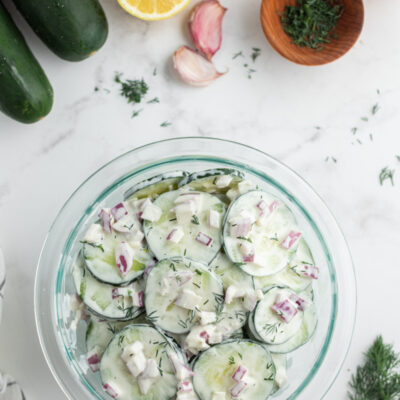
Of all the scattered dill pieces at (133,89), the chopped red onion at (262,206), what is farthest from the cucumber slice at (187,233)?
the scattered dill pieces at (133,89)

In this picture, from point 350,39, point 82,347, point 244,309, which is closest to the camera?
point 244,309

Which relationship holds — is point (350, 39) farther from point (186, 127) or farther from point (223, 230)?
point (223, 230)

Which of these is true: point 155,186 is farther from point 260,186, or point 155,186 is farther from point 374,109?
point 374,109

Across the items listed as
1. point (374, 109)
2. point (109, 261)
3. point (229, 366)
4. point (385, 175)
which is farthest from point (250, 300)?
point (374, 109)

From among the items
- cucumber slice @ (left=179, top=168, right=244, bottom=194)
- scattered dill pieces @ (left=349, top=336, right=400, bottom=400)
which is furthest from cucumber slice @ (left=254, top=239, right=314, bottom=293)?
scattered dill pieces @ (left=349, top=336, right=400, bottom=400)

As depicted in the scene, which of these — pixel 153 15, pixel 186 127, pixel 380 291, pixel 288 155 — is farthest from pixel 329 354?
pixel 153 15

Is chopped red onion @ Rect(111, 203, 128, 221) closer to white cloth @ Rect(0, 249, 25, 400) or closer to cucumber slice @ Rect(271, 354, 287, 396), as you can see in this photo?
white cloth @ Rect(0, 249, 25, 400)

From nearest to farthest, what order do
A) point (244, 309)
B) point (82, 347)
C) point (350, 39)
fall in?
point (244, 309) → point (82, 347) → point (350, 39)
